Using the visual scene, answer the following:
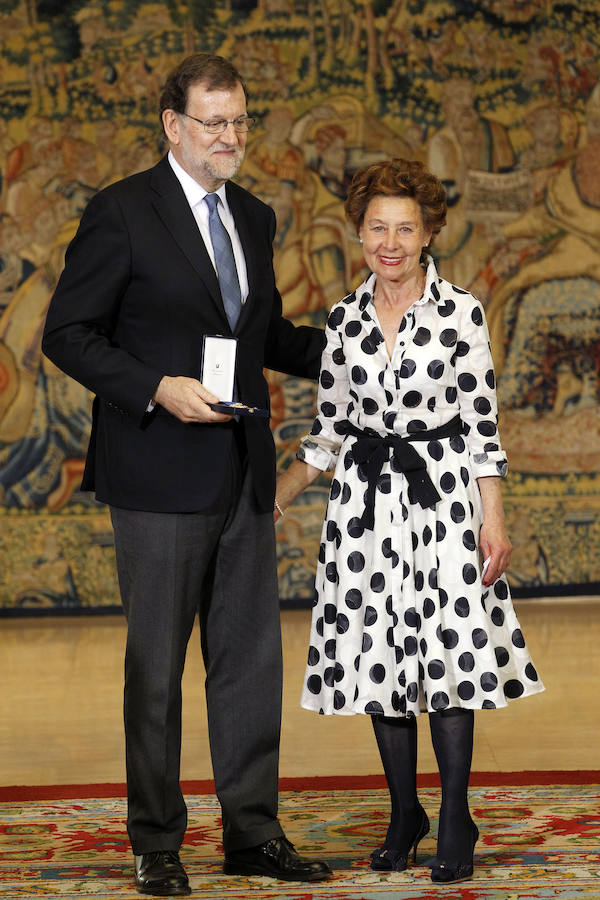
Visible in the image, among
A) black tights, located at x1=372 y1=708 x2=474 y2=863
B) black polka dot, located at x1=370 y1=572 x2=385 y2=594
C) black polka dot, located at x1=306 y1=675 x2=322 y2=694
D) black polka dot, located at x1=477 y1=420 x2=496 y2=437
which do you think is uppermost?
black polka dot, located at x1=477 y1=420 x2=496 y2=437

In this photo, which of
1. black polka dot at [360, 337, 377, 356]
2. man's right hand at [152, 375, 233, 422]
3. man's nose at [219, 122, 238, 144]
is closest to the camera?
man's right hand at [152, 375, 233, 422]

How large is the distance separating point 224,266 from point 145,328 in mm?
277

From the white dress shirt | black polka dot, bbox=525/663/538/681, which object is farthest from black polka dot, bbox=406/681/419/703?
the white dress shirt

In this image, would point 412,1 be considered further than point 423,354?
Yes

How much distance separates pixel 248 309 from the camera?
11.1 feet

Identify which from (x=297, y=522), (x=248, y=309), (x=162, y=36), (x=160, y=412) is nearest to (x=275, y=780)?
(x=160, y=412)

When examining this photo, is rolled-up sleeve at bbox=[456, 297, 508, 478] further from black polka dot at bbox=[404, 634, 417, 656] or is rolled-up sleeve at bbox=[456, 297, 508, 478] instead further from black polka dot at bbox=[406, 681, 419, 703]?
black polka dot at bbox=[406, 681, 419, 703]

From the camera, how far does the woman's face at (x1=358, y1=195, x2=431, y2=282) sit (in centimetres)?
337

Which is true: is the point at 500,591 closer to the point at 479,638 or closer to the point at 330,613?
the point at 479,638

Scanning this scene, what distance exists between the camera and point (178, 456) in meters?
3.30

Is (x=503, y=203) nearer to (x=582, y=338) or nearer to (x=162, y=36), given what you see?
(x=582, y=338)

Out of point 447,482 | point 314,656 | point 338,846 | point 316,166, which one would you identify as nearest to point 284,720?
point 338,846

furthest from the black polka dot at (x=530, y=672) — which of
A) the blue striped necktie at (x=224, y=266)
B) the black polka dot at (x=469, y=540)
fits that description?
the blue striped necktie at (x=224, y=266)

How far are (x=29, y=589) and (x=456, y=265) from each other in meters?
3.58
